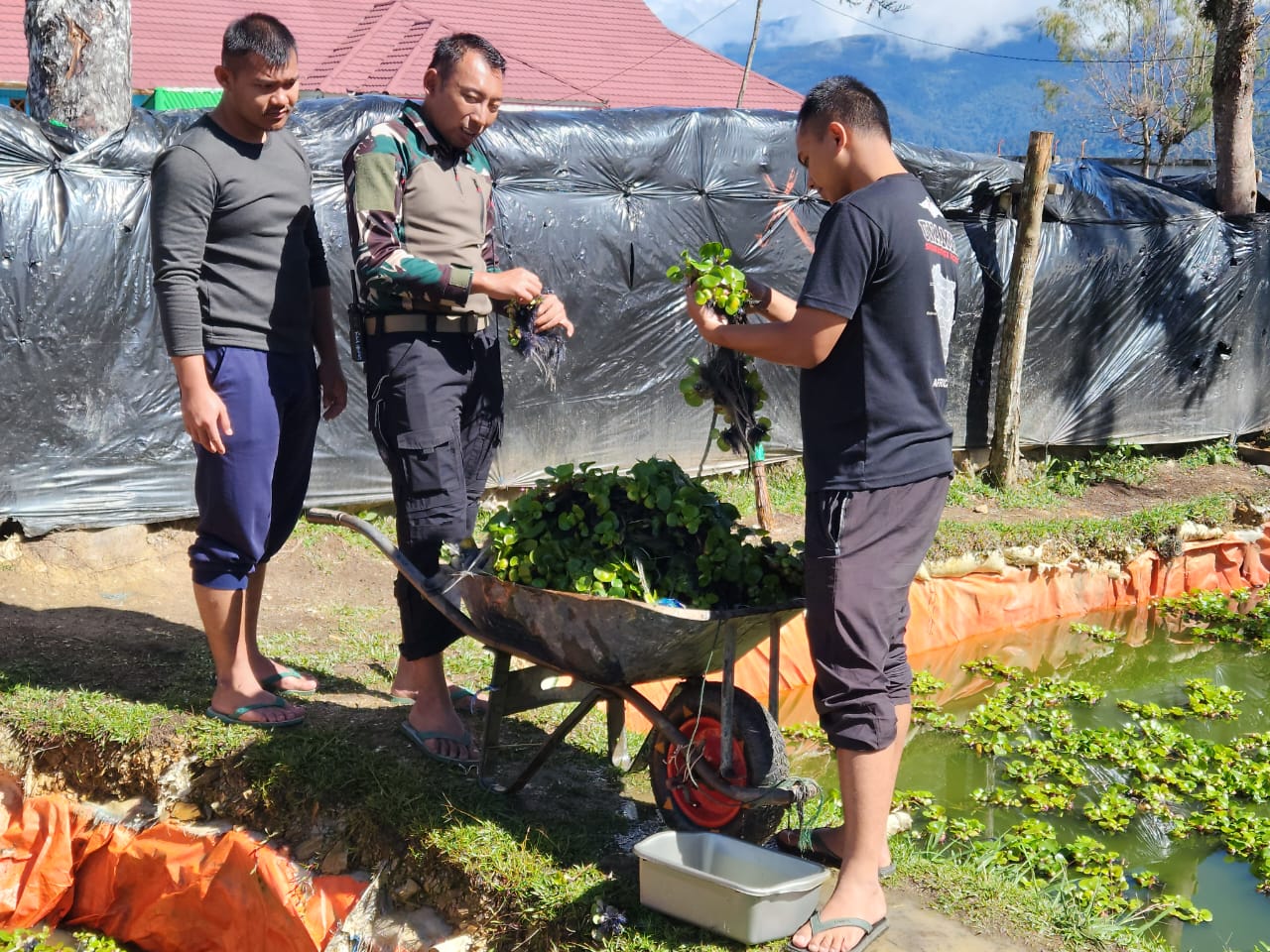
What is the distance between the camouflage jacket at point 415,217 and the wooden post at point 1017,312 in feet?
17.0

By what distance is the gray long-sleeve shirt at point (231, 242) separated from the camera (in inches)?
122

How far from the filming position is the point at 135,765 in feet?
11.5

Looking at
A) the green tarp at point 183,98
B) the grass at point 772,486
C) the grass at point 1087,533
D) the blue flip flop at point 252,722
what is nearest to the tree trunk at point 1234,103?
the grass at point 1087,533

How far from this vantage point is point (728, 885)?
7.95 feet

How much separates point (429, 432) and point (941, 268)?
4.92ft

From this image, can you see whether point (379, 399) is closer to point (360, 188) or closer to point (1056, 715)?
point (360, 188)

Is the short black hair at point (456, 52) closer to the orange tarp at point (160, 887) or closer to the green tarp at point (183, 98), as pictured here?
the orange tarp at point (160, 887)

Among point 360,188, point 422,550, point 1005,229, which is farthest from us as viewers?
point 1005,229

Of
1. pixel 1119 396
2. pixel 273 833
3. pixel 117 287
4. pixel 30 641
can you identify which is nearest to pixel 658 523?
pixel 273 833

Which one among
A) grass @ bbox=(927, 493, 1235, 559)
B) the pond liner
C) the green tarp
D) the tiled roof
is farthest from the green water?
Answer: the green tarp

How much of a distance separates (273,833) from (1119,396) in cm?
720

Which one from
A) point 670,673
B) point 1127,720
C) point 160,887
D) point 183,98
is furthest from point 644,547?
point 183,98

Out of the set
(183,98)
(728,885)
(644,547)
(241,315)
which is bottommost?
(728,885)

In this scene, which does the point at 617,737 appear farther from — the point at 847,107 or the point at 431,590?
the point at 847,107
